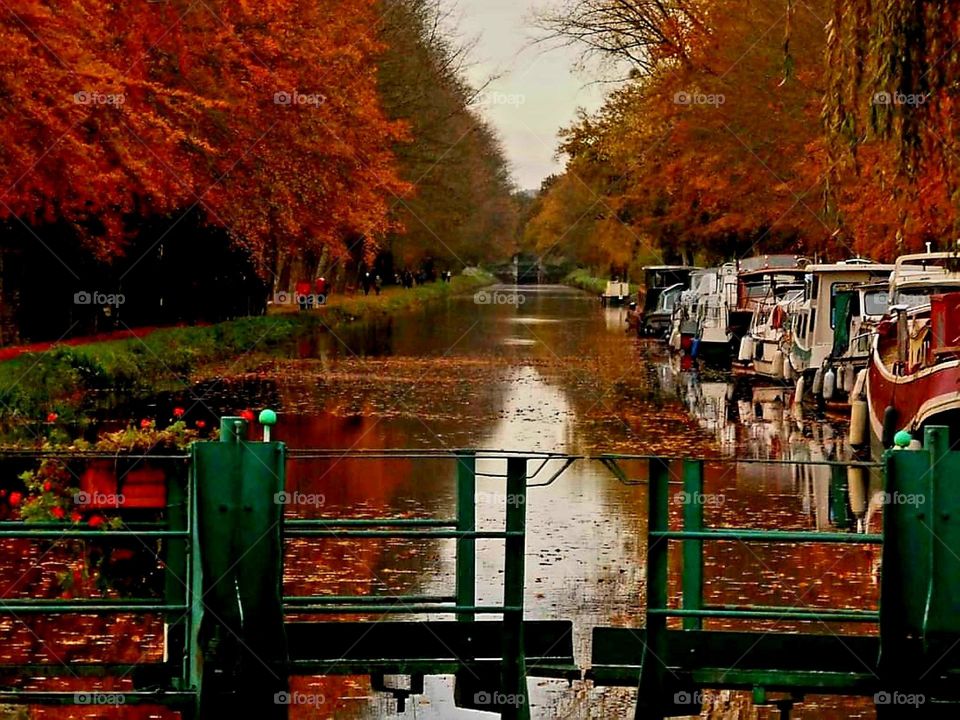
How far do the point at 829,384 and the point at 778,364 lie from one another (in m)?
7.42

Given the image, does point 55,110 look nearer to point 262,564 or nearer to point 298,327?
point 262,564

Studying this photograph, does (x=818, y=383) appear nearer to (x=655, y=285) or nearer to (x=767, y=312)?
(x=767, y=312)

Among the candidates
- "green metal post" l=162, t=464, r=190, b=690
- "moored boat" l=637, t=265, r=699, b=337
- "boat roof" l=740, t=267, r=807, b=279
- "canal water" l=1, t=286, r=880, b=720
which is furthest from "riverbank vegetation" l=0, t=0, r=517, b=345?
"green metal post" l=162, t=464, r=190, b=690

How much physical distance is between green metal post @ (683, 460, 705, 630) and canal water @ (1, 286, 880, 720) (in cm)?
66

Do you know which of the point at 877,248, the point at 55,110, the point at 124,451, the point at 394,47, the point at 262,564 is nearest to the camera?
the point at 262,564

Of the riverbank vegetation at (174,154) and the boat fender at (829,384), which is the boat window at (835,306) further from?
the riverbank vegetation at (174,154)

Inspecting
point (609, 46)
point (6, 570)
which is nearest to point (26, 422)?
point (6, 570)

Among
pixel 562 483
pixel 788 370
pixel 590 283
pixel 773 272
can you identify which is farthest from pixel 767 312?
pixel 590 283

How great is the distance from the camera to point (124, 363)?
33.8m

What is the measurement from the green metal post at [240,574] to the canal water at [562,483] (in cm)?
72

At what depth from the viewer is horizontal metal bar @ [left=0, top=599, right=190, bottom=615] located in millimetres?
9664

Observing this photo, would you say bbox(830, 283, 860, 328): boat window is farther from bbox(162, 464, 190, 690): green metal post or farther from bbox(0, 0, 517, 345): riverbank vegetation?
bbox(162, 464, 190, 690): green metal post

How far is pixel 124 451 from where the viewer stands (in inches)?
579

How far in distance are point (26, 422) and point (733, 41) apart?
36061 mm
